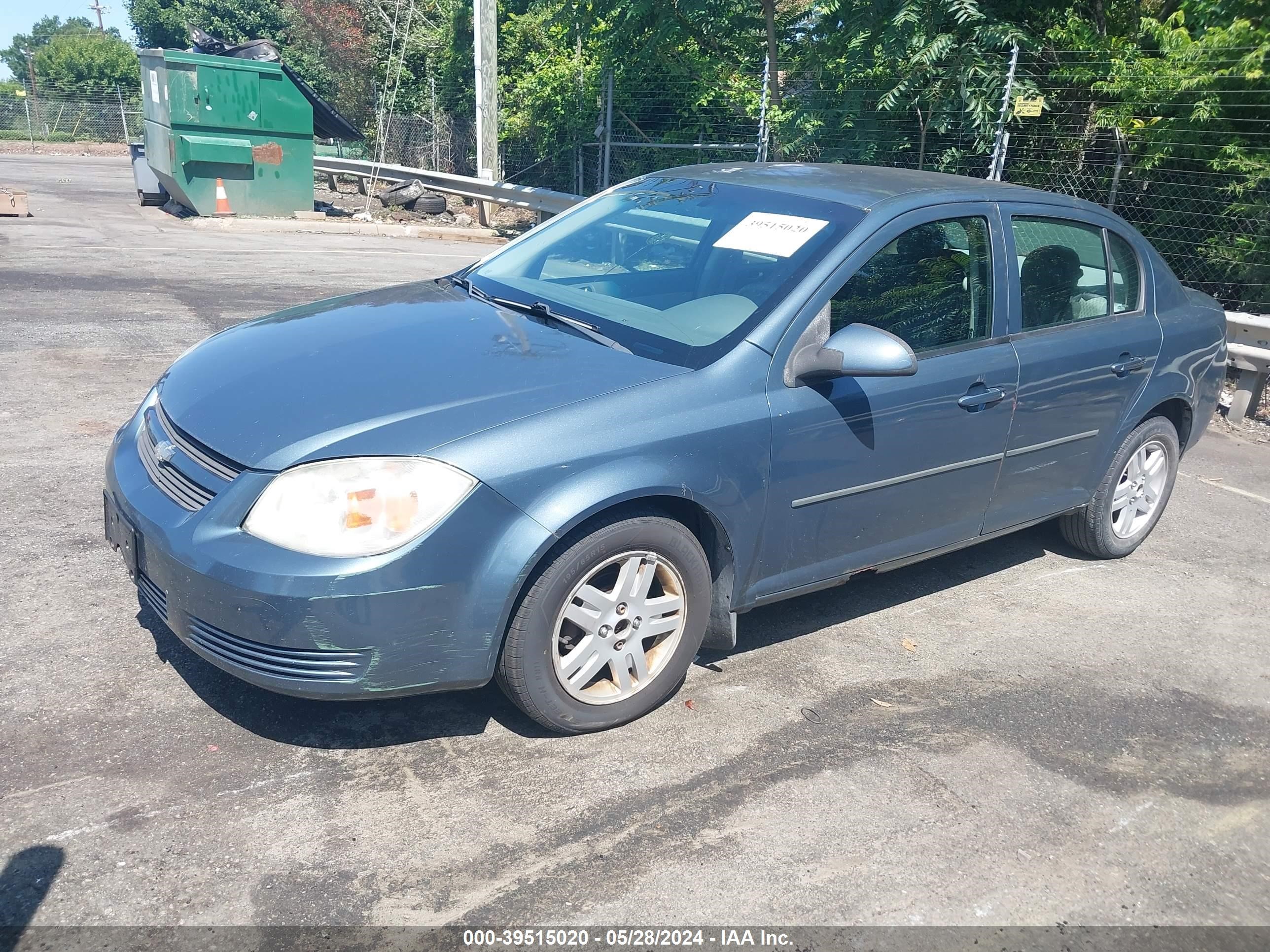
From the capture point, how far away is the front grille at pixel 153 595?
326cm

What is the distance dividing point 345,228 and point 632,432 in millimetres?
14156

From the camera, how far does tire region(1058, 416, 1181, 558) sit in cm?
514

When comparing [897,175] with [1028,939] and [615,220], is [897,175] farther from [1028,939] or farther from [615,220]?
[1028,939]

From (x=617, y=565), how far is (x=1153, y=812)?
1.79 metres

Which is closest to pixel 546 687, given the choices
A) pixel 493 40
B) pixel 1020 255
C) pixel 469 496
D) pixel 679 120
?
pixel 469 496

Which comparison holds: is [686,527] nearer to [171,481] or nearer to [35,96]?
[171,481]

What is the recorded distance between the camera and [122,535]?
3477mm

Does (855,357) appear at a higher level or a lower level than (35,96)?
lower

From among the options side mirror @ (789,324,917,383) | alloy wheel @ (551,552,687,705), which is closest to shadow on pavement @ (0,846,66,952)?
alloy wheel @ (551,552,687,705)

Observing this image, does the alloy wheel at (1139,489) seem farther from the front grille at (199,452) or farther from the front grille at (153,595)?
the front grille at (153,595)

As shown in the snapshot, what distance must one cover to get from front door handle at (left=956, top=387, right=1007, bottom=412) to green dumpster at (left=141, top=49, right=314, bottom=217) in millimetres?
14694

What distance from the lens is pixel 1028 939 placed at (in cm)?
276

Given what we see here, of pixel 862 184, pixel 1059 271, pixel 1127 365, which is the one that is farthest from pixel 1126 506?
pixel 862 184

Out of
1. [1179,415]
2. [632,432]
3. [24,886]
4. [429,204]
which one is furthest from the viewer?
[429,204]
